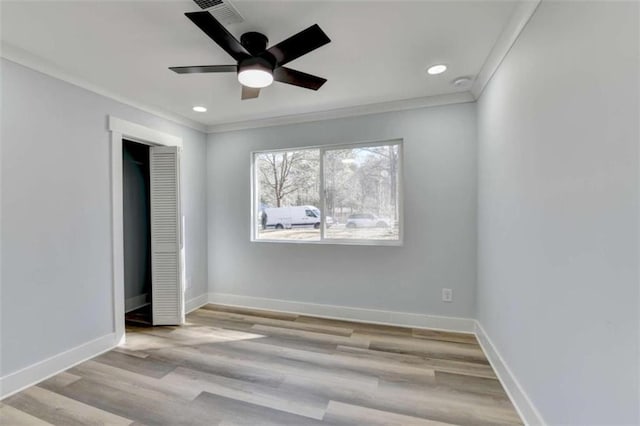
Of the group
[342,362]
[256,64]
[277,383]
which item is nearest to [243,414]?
[277,383]

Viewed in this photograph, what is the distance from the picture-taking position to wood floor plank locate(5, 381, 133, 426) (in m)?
1.71

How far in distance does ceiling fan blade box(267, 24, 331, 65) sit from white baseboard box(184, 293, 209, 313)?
3064mm

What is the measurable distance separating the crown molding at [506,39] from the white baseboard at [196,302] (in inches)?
155

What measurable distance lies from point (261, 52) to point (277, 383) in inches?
90.3

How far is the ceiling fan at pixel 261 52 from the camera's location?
4.84 ft

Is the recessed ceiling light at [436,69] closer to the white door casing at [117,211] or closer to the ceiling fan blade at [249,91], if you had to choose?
the ceiling fan blade at [249,91]

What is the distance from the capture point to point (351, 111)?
10.2ft

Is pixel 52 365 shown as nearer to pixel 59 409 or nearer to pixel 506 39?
pixel 59 409

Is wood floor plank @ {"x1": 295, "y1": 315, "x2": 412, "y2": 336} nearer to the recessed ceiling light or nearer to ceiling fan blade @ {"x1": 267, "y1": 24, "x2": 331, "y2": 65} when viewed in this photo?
the recessed ceiling light

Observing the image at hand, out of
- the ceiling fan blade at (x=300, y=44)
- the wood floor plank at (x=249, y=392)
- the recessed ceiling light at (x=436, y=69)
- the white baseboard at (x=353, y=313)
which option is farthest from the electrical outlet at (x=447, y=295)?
the ceiling fan blade at (x=300, y=44)

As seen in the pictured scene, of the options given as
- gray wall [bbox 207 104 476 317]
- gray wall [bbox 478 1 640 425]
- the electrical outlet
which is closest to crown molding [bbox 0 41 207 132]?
gray wall [bbox 207 104 476 317]

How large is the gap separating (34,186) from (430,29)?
3.00m

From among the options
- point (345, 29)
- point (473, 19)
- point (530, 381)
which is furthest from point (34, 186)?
point (530, 381)

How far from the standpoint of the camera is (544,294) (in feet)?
4.76
